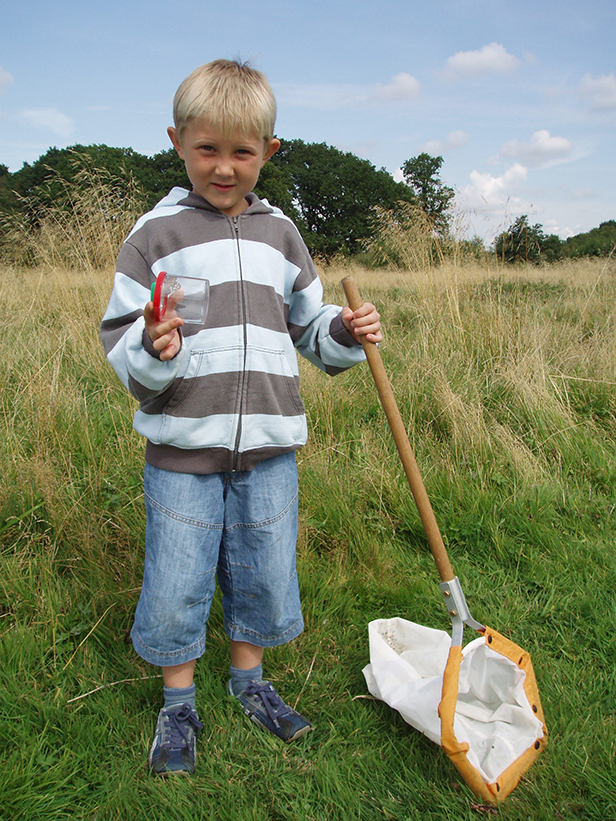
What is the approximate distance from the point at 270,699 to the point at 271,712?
0.14ft

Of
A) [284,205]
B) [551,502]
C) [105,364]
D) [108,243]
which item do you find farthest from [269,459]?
[284,205]

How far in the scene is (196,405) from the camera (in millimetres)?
1519

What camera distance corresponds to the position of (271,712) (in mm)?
1746

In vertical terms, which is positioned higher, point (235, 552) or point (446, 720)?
point (235, 552)

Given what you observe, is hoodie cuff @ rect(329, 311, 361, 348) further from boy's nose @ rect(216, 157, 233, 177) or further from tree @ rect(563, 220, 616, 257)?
tree @ rect(563, 220, 616, 257)

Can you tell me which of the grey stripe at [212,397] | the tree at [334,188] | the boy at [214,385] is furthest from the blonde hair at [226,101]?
the tree at [334,188]

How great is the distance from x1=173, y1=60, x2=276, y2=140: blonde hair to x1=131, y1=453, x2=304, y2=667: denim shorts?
0.87m

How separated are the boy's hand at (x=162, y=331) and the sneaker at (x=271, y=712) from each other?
1083 millimetres

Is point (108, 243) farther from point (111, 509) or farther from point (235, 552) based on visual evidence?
point (235, 552)

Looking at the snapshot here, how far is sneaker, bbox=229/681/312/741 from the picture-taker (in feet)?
5.62

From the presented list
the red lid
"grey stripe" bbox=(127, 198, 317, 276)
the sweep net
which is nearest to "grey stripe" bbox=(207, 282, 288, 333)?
"grey stripe" bbox=(127, 198, 317, 276)

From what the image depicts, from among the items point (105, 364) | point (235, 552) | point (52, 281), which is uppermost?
point (52, 281)

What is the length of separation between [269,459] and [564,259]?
9039mm

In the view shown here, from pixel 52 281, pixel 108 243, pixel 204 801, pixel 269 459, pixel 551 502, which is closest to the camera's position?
pixel 204 801
